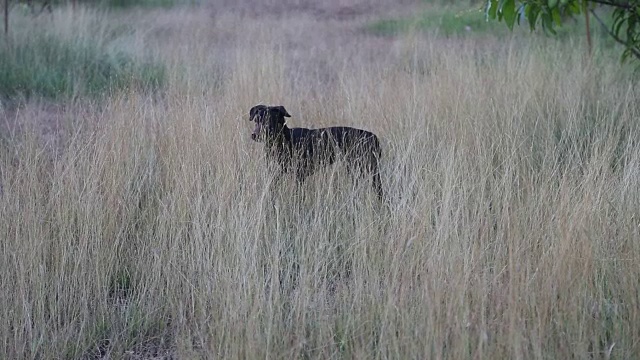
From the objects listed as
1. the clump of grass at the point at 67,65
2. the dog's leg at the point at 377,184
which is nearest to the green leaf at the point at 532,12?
the dog's leg at the point at 377,184

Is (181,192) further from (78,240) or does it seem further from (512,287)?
(512,287)

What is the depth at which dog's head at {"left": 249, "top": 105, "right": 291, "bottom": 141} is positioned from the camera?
4.74m

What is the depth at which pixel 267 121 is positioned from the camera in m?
4.79

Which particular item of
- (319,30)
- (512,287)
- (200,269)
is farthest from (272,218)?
(319,30)

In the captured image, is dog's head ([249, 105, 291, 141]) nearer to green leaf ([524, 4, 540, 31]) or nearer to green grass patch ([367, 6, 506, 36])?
green leaf ([524, 4, 540, 31])

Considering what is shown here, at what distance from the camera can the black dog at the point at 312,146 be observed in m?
4.74

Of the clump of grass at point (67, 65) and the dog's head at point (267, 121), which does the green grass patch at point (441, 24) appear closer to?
the clump of grass at point (67, 65)

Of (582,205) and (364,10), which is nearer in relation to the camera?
(582,205)

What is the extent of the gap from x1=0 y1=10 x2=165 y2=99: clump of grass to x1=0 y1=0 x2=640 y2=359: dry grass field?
131 cm

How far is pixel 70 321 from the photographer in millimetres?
3580

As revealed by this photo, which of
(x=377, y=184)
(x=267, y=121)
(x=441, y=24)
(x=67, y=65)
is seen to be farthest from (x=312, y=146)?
(x=441, y=24)

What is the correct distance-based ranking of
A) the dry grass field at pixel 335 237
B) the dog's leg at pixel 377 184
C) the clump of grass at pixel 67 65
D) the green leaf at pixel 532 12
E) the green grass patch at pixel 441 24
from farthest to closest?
the green grass patch at pixel 441 24 → the clump of grass at pixel 67 65 → the green leaf at pixel 532 12 → the dog's leg at pixel 377 184 → the dry grass field at pixel 335 237

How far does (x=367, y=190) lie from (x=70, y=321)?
1.81 m

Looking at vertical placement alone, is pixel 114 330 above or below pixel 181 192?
below
